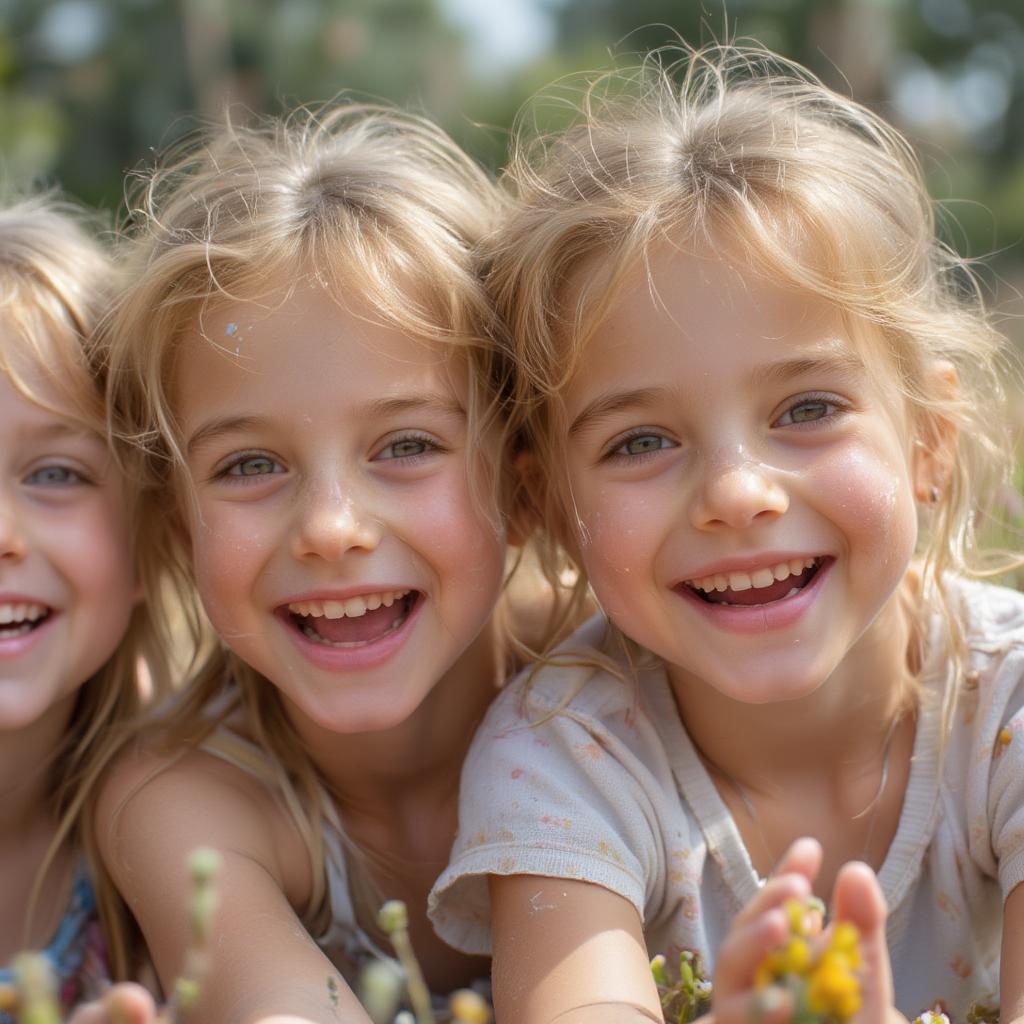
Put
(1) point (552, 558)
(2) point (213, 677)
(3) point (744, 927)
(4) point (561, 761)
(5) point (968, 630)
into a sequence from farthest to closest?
1. (2) point (213, 677)
2. (1) point (552, 558)
3. (5) point (968, 630)
4. (4) point (561, 761)
5. (3) point (744, 927)

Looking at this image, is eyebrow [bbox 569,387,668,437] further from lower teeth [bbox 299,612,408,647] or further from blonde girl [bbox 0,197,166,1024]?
blonde girl [bbox 0,197,166,1024]

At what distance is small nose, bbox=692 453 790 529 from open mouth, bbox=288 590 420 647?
0.59 meters

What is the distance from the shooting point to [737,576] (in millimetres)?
2221

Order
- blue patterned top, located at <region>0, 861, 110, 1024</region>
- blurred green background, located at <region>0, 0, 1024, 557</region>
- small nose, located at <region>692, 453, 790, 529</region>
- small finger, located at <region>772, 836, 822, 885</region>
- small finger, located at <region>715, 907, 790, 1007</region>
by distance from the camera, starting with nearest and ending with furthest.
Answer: small finger, located at <region>715, 907, 790, 1007</region> < small finger, located at <region>772, 836, 822, 885</region> < small nose, located at <region>692, 453, 790, 529</region> < blue patterned top, located at <region>0, 861, 110, 1024</region> < blurred green background, located at <region>0, 0, 1024, 557</region>

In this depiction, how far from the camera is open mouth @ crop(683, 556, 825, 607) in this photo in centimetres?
222

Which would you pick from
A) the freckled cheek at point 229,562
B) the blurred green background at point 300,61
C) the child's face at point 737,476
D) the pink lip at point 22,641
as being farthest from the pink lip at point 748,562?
the blurred green background at point 300,61

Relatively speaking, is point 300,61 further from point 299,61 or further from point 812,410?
point 812,410

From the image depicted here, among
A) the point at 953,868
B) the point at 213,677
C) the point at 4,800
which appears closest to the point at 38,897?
the point at 4,800

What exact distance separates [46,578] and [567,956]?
3.92 ft

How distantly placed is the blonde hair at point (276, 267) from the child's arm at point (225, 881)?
0.09 metres

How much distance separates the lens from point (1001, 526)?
2947 mm

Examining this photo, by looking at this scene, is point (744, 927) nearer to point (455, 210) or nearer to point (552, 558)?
point (552, 558)

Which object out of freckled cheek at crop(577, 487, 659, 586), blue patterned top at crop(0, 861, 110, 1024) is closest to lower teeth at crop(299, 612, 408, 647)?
freckled cheek at crop(577, 487, 659, 586)

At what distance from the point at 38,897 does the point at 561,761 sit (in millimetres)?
1129
